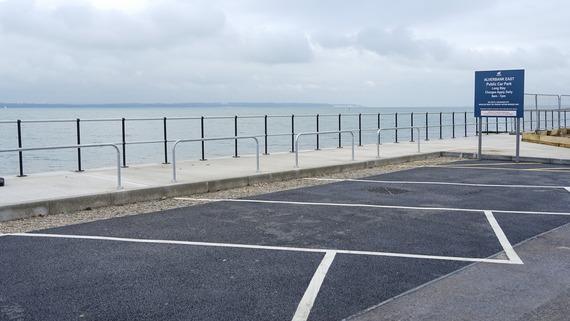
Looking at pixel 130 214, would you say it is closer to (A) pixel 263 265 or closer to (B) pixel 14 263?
(B) pixel 14 263

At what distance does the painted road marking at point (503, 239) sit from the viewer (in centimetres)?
618

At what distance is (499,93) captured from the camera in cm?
1623

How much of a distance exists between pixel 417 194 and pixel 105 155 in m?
26.5

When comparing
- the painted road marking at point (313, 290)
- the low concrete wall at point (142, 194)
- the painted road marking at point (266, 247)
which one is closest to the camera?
the painted road marking at point (313, 290)

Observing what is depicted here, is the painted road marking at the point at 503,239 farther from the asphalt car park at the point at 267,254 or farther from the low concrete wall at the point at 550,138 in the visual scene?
the low concrete wall at the point at 550,138

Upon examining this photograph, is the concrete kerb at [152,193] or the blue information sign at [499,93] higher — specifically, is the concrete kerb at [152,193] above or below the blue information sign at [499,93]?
below

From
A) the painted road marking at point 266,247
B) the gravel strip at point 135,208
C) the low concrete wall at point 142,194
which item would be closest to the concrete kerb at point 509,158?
the low concrete wall at point 142,194

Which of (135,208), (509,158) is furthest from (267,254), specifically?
(509,158)

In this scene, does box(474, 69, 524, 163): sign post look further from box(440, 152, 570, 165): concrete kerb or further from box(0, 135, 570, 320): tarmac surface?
box(0, 135, 570, 320): tarmac surface

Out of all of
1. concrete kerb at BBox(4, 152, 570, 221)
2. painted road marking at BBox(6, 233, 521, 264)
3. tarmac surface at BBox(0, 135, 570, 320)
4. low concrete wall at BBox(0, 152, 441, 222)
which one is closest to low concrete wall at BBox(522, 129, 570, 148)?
concrete kerb at BBox(4, 152, 570, 221)

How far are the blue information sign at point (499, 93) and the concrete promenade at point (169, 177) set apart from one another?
59.0 inches

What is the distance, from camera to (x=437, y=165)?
15680mm

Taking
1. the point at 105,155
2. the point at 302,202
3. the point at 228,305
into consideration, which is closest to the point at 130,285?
the point at 228,305

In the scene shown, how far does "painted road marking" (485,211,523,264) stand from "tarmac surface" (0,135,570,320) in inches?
0.9
